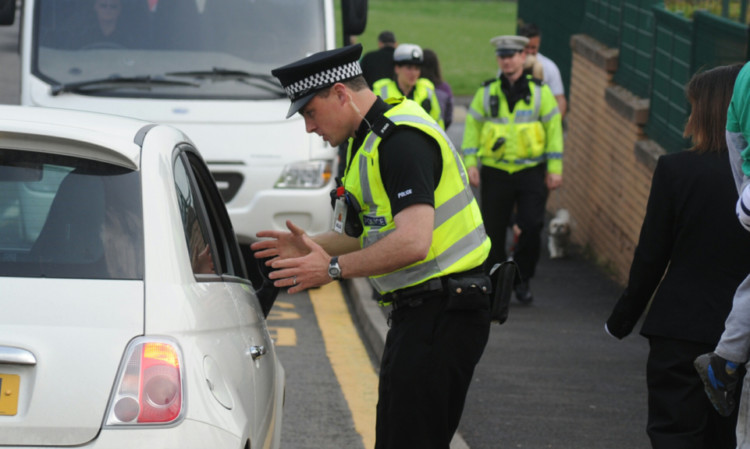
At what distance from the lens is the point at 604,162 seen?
1171cm

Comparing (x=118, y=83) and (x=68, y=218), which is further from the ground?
(x=68, y=218)

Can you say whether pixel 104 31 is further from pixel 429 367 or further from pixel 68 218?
pixel 68 218

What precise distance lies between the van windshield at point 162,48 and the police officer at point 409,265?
5.35 meters

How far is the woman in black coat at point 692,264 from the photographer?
4.12 metres

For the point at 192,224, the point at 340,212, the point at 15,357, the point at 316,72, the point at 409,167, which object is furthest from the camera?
the point at 340,212

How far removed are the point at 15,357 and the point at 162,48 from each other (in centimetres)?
672

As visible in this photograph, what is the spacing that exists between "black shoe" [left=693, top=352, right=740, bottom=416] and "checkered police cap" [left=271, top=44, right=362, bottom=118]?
1458mm

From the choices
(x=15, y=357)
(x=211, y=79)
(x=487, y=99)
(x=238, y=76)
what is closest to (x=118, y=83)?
(x=211, y=79)

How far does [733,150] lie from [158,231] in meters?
1.74

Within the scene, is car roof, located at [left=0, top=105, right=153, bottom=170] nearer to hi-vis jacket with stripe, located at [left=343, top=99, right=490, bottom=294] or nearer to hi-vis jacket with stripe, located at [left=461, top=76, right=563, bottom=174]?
hi-vis jacket with stripe, located at [left=343, top=99, right=490, bottom=294]

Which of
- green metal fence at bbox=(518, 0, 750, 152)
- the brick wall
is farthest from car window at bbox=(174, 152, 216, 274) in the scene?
the brick wall

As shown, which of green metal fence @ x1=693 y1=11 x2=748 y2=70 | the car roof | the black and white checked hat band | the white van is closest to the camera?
the car roof

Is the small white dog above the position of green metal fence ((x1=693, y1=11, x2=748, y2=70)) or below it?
below

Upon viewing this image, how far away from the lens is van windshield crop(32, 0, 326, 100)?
9312mm
